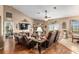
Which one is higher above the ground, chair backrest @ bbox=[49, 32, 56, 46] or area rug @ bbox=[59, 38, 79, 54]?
chair backrest @ bbox=[49, 32, 56, 46]

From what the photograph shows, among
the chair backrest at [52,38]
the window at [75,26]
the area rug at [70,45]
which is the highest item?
the window at [75,26]

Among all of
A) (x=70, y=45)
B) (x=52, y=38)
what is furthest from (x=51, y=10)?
(x=70, y=45)

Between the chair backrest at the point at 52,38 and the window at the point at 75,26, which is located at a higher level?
the window at the point at 75,26

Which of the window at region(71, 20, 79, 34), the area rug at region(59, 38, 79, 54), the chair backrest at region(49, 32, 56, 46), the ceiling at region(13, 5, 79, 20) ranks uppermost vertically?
the ceiling at region(13, 5, 79, 20)

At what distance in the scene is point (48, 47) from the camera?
2.93 metres

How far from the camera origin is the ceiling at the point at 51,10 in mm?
2889

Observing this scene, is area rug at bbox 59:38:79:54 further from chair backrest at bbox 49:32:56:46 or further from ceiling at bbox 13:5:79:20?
ceiling at bbox 13:5:79:20

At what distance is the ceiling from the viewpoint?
9.48ft

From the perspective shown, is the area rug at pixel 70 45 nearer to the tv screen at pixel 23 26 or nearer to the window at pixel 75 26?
the window at pixel 75 26

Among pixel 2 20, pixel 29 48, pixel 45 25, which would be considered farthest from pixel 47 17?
pixel 2 20

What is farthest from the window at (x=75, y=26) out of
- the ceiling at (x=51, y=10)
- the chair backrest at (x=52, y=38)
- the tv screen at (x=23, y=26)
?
the tv screen at (x=23, y=26)

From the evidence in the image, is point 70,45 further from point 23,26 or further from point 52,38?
point 23,26

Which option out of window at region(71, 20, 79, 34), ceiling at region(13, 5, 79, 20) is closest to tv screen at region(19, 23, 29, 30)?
ceiling at region(13, 5, 79, 20)
